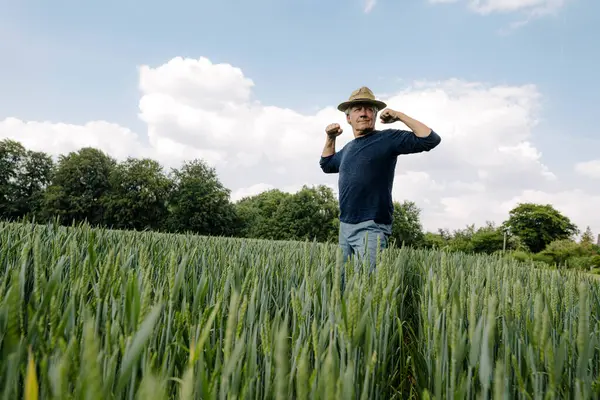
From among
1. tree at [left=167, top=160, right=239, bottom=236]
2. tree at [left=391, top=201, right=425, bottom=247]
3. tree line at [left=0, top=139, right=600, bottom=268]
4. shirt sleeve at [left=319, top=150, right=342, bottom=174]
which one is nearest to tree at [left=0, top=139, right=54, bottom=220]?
tree line at [left=0, top=139, right=600, bottom=268]

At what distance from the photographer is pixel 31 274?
83.4 inches

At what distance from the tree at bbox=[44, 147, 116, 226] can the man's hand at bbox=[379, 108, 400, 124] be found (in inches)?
1616

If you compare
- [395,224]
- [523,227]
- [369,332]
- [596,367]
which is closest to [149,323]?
[369,332]

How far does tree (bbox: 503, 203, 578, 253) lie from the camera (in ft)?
184

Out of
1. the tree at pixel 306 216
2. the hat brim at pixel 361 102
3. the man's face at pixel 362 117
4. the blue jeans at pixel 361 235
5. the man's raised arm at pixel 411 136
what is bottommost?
the blue jeans at pixel 361 235

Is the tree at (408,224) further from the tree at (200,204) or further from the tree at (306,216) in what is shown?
the tree at (200,204)

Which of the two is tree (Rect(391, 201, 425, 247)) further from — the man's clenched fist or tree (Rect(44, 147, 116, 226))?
the man's clenched fist

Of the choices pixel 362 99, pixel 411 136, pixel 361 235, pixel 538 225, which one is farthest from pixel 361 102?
pixel 538 225

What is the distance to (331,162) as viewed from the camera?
4.17 meters

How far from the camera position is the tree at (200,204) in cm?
4331

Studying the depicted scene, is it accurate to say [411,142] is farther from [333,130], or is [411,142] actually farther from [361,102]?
[333,130]

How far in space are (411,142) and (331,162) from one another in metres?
1.05

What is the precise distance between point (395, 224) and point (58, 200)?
106 ft

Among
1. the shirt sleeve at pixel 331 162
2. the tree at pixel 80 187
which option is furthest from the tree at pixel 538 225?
the shirt sleeve at pixel 331 162
